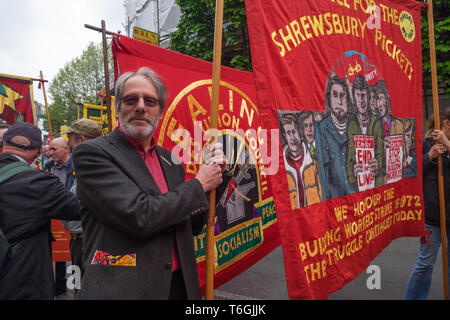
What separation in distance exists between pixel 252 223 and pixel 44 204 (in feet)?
4.90

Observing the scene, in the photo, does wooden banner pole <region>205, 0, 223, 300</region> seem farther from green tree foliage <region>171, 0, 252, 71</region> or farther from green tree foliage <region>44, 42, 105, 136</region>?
green tree foliage <region>44, 42, 105, 136</region>

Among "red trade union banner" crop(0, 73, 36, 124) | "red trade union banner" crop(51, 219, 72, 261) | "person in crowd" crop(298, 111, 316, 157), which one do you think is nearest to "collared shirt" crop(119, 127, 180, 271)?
"person in crowd" crop(298, 111, 316, 157)

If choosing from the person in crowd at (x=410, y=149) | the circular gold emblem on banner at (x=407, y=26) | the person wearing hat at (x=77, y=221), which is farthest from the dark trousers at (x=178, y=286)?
the circular gold emblem on banner at (x=407, y=26)

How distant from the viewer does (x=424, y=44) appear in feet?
21.7

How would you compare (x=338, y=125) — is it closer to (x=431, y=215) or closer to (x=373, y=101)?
(x=373, y=101)

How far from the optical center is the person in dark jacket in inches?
107

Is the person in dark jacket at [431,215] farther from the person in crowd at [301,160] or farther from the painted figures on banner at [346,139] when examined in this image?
the person in crowd at [301,160]

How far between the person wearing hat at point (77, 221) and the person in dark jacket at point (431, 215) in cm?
315

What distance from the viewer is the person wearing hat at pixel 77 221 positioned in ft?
9.52

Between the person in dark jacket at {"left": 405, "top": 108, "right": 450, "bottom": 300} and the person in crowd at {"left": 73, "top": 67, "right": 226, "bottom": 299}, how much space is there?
Result: 91.3 inches

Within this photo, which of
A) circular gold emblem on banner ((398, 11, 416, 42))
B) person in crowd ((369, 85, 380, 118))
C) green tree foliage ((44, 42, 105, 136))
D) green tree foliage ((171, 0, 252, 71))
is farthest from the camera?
green tree foliage ((44, 42, 105, 136))

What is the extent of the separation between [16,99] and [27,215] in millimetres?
3396
